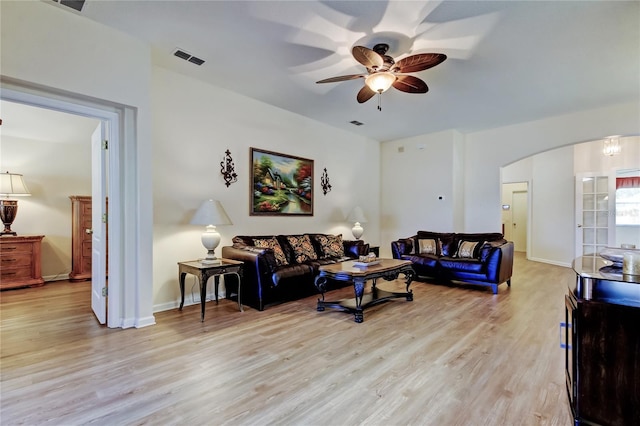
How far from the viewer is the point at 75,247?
5.28m

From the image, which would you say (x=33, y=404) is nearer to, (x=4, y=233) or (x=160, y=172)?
(x=160, y=172)

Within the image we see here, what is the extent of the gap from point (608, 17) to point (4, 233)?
8.07m

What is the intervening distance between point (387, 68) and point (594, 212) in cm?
646

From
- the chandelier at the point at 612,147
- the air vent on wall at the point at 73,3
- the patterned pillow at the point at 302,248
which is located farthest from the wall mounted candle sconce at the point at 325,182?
the chandelier at the point at 612,147

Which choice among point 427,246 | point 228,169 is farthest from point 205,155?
point 427,246

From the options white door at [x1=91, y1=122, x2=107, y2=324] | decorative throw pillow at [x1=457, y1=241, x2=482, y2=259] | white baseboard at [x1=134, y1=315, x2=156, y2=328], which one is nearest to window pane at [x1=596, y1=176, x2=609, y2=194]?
decorative throw pillow at [x1=457, y1=241, x2=482, y2=259]

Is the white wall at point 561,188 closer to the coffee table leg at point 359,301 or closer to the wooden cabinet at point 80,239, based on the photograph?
the coffee table leg at point 359,301

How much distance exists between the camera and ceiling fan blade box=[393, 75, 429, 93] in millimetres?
3248

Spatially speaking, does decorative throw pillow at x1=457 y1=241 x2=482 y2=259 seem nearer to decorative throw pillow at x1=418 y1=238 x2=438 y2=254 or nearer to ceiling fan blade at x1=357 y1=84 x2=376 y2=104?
decorative throw pillow at x1=418 y1=238 x2=438 y2=254

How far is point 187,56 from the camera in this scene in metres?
3.48

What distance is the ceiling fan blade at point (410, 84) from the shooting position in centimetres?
325

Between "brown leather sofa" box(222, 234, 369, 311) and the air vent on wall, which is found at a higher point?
the air vent on wall

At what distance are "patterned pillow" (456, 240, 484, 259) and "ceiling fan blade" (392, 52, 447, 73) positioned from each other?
10.9 ft

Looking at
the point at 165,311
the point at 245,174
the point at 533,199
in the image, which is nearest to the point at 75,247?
the point at 165,311
